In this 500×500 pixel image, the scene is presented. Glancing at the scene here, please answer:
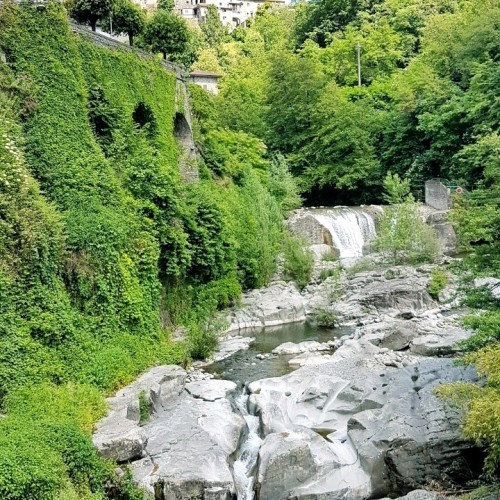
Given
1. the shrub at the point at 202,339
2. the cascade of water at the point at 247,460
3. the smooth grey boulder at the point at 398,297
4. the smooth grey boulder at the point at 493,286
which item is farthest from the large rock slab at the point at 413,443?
the smooth grey boulder at the point at 398,297

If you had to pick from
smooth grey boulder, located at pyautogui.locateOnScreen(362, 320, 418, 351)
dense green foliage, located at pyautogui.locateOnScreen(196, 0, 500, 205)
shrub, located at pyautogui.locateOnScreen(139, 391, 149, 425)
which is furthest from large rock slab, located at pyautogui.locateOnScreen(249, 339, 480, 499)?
dense green foliage, located at pyautogui.locateOnScreen(196, 0, 500, 205)

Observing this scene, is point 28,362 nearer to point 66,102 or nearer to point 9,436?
point 9,436

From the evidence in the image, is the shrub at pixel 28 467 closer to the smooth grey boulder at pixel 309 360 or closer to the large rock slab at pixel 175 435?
the large rock slab at pixel 175 435

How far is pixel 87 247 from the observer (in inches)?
568

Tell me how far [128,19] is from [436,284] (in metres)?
19.3

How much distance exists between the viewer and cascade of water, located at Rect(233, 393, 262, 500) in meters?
11.2

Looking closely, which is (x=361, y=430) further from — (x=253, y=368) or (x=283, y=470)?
(x=253, y=368)

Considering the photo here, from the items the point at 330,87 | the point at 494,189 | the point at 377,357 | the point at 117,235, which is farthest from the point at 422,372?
the point at 330,87

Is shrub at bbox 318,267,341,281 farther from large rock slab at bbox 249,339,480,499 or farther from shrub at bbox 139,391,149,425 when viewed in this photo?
shrub at bbox 139,391,149,425

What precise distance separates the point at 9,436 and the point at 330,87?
106ft

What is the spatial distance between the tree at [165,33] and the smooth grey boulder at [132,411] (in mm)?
19803

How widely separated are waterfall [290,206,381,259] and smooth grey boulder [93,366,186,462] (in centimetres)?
1616

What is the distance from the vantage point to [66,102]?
16.8 m

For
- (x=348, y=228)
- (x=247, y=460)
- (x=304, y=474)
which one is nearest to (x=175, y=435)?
(x=247, y=460)
